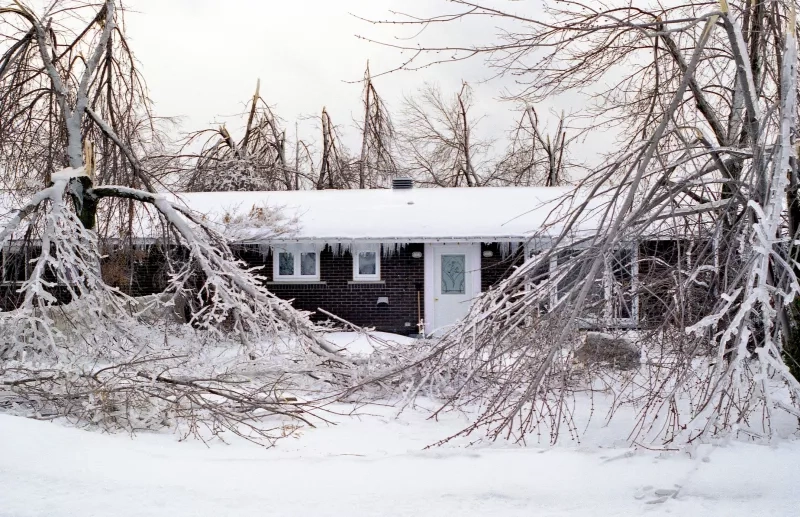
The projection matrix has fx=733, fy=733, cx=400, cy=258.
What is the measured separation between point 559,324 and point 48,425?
4618 millimetres

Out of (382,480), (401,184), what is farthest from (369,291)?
(382,480)

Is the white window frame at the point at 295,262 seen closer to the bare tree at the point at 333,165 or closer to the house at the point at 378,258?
the house at the point at 378,258

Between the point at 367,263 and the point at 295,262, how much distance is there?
5.70 feet

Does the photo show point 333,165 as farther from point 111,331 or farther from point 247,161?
point 111,331

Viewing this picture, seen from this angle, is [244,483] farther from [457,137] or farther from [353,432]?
[457,137]

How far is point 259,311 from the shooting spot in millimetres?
9945

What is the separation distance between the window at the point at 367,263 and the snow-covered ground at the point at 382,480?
10.6 metres

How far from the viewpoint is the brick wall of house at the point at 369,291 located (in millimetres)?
17047

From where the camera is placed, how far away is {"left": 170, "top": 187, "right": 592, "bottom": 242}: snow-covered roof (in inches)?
646

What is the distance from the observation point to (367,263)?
1731 cm

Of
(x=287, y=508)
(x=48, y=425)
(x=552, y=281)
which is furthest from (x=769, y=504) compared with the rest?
(x=48, y=425)

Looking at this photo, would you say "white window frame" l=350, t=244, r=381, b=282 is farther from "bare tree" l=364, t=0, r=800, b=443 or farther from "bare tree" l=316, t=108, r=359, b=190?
"bare tree" l=316, t=108, r=359, b=190

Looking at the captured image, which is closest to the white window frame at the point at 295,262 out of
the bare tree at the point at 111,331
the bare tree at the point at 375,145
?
the bare tree at the point at 111,331

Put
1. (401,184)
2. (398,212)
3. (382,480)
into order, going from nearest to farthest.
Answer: (382,480)
(398,212)
(401,184)
